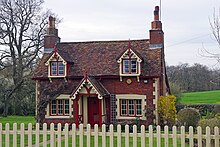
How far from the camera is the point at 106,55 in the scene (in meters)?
25.2

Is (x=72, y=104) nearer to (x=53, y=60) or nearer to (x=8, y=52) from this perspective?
(x=53, y=60)

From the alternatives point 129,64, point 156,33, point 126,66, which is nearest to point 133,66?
point 129,64

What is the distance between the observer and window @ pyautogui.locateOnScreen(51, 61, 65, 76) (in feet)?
79.5

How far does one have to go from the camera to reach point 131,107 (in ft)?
75.4

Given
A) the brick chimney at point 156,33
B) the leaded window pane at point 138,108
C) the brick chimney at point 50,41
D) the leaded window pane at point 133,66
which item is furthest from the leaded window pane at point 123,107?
the brick chimney at point 50,41

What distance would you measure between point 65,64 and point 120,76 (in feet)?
14.4

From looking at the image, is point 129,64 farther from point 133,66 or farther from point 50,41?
point 50,41

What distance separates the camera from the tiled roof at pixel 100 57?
23484 mm

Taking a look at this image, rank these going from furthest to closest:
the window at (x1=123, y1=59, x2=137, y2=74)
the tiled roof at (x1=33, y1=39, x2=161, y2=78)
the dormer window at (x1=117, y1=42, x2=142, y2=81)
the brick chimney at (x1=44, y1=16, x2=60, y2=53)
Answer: the brick chimney at (x1=44, y1=16, x2=60, y2=53)
the tiled roof at (x1=33, y1=39, x2=161, y2=78)
the window at (x1=123, y1=59, x2=137, y2=74)
the dormer window at (x1=117, y1=42, x2=142, y2=81)

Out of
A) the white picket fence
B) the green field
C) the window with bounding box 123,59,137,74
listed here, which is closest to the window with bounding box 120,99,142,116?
the window with bounding box 123,59,137,74

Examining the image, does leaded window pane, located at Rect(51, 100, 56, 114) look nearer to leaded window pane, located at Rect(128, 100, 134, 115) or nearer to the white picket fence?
leaded window pane, located at Rect(128, 100, 134, 115)

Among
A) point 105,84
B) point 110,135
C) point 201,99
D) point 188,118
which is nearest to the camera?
point 110,135

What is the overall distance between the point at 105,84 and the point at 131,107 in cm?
267

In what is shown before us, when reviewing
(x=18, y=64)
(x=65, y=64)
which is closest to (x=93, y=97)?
(x=65, y=64)
